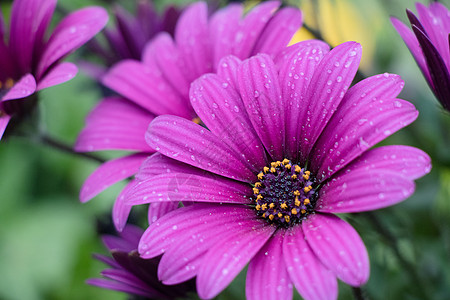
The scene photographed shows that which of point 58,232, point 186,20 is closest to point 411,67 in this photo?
point 186,20

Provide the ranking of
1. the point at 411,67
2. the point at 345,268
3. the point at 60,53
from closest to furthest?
1. the point at 345,268
2. the point at 60,53
3. the point at 411,67

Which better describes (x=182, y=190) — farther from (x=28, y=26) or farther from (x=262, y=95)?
(x=28, y=26)

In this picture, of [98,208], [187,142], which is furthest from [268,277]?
[98,208]

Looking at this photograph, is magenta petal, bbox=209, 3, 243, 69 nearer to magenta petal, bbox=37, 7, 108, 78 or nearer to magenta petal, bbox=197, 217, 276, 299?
magenta petal, bbox=37, 7, 108, 78

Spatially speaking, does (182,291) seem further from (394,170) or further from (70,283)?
(70,283)

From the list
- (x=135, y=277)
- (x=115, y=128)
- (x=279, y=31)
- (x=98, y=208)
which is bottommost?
(x=98, y=208)

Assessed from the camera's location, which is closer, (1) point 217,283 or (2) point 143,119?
(1) point 217,283
